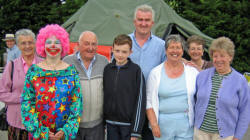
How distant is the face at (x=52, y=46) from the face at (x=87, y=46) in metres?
0.37

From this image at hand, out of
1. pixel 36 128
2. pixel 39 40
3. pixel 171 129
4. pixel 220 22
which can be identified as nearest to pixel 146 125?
pixel 171 129

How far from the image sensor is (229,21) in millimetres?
11023

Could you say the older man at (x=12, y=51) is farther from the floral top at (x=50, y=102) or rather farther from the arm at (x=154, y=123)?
the arm at (x=154, y=123)

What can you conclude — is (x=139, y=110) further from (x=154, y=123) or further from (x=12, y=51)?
(x=12, y=51)

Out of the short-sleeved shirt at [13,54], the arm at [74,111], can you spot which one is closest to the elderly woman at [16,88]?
the arm at [74,111]

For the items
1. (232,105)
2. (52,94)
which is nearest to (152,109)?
(232,105)

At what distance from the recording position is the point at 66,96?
2.46 metres

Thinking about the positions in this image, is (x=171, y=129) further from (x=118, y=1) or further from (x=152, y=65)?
(x=118, y=1)

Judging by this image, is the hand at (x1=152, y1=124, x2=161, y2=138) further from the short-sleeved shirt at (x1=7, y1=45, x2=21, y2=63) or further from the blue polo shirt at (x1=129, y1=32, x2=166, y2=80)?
the short-sleeved shirt at (x1=7, y1=45, x2=21, y2=63)

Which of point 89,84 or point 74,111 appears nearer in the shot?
point 74,111

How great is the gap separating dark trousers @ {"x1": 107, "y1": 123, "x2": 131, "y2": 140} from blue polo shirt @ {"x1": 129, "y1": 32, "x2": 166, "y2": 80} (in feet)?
2.51

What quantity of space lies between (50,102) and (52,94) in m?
0.09

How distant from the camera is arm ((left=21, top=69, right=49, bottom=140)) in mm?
2357

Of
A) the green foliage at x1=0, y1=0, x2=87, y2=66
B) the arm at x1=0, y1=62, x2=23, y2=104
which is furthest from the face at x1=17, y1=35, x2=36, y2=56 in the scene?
the green foliage at x1=0, y1=0, x2=87, y2=66
